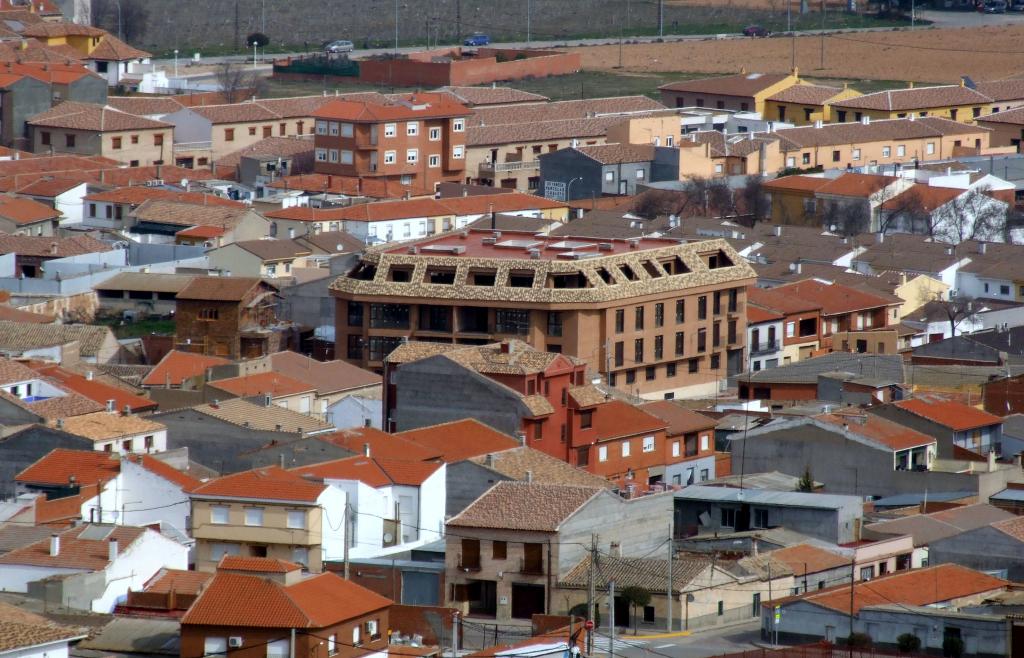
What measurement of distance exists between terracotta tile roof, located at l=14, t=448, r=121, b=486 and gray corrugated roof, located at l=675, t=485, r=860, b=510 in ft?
30.1

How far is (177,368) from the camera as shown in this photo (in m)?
55.9

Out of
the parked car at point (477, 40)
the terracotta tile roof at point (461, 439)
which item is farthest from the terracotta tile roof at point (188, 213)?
the parked car at point (477, 40)

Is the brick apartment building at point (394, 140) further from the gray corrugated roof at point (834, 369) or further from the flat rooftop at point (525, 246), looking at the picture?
the gray corrugated roof at point (834, 369)

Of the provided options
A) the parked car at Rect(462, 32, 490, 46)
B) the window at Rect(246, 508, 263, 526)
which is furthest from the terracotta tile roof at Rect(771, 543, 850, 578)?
the parked car at Rect(462, 32, 490, 46)

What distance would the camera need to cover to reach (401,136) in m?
88.2

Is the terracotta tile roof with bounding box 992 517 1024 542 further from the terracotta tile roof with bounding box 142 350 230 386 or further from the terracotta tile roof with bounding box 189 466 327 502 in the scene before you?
the terracotta tile roof with bounding box 142 350 230 386

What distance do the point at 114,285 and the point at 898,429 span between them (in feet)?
77.3

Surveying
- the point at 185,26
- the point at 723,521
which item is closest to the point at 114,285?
the point at 723,521

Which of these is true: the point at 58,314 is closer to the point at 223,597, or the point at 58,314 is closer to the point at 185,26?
the point at 223,597

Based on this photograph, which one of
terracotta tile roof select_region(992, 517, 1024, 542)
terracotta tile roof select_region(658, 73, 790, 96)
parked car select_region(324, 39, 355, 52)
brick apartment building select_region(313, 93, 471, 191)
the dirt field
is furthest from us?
parked car select_region(324, 39, 355, 52)

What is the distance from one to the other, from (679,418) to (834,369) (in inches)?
260

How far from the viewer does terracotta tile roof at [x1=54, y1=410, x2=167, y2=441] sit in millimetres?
47156

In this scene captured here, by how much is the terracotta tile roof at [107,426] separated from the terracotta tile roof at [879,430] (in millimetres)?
12109

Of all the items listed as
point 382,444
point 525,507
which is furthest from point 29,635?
point 382,444
